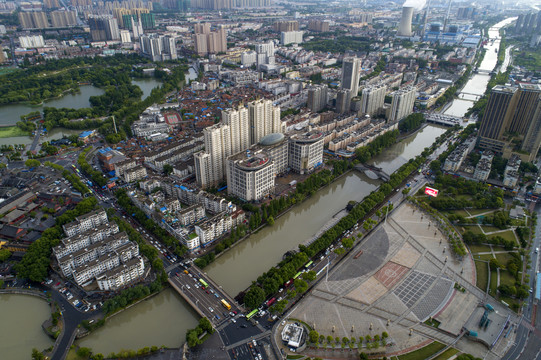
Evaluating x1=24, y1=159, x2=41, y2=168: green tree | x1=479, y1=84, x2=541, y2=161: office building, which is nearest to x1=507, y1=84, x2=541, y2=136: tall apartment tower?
x1=479, y1=84, x2=541, y2=161: office building

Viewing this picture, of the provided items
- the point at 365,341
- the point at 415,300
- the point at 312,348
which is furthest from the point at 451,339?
the point at 312,348

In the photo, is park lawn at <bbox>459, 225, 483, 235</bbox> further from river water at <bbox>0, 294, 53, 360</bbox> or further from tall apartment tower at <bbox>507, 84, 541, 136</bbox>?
river water at <bbox>0, 294, 53, 360</bbox>

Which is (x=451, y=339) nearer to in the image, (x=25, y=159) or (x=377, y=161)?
(x=377, y=161)

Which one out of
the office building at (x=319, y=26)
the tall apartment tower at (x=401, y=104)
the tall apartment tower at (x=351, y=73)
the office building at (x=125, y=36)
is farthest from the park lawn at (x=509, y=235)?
the office building at (x=319, y=26)

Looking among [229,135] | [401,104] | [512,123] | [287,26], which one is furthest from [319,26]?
[229,135]

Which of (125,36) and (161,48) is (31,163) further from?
(125,36)

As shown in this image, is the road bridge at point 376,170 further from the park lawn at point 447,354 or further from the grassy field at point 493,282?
the park lawn at point 447,354

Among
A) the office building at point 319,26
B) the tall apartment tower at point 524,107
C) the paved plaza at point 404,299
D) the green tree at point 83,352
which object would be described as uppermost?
the office building at point 319,26
